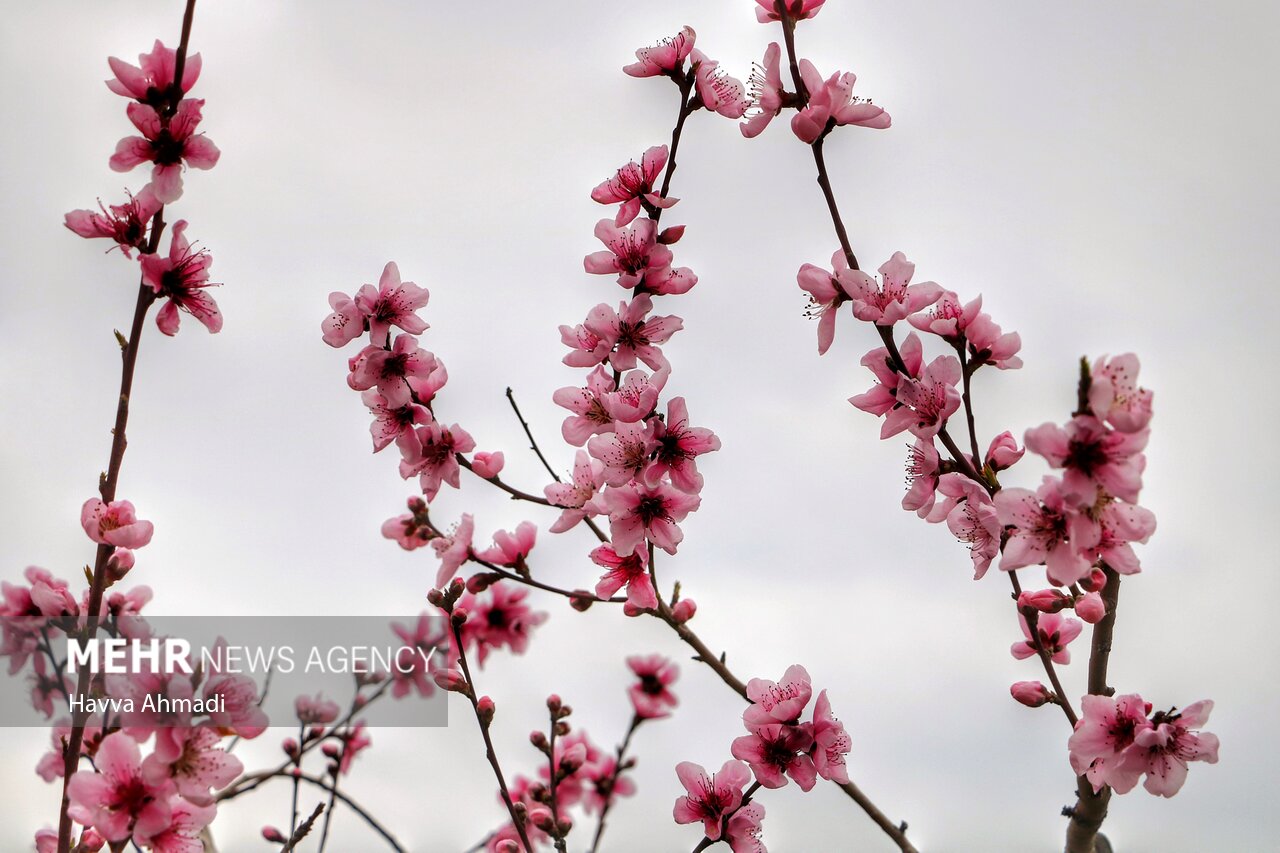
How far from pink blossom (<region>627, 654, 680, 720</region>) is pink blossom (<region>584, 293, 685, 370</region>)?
1344 millimetres

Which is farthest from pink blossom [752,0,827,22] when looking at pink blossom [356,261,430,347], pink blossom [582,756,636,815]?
pink blossom [582,756,636,815]

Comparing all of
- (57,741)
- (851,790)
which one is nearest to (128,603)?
(57,741)

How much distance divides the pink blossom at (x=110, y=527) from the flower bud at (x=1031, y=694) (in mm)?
1354

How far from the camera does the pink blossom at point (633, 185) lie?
5.10ft

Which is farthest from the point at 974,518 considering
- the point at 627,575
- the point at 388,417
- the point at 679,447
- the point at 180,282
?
the point at 180,282

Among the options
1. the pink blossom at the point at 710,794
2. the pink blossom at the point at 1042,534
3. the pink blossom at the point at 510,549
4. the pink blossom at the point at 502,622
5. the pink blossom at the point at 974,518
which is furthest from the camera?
the pink blossom at the point at 502,622

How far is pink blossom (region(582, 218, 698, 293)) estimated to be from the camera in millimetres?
1560

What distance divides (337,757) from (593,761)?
2.96 feet

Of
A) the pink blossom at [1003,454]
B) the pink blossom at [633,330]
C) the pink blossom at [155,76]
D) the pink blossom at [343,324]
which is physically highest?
the pink blossom at [155,76]

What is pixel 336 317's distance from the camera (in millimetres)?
1586

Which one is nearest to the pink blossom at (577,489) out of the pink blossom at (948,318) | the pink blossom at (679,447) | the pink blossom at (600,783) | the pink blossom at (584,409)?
the pink blossom at (584,409)

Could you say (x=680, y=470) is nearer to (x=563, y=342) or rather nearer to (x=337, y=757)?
(x=563, y=342)

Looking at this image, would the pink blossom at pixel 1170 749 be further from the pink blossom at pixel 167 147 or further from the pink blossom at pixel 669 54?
the pink blossom at pixel 167 147

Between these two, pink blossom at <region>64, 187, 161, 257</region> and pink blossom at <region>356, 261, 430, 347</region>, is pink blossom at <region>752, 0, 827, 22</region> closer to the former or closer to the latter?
pink blossom at <region>356, 261, 430, 347</region>
